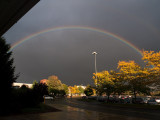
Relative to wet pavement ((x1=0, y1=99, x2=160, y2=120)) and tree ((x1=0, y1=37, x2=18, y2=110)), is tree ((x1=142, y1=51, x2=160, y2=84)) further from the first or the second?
tree ((x1=0, y1=37, x2=18, y2=110))

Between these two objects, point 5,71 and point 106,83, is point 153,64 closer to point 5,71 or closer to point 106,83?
point 106,83

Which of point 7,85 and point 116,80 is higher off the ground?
point 116,80

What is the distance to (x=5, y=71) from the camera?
16422mm

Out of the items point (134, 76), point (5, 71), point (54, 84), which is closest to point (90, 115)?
point (5, 71)

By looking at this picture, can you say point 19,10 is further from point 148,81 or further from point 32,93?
point 148,81

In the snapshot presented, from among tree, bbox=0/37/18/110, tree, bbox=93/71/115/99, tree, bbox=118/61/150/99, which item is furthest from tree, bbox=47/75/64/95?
tree, bbox=0/37/18/110

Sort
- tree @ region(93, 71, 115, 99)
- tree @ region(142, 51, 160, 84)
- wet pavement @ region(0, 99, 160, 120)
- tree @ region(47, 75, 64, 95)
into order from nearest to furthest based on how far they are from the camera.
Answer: wet pavement @ region(0, 99, 160, 120) < tree @ region(142, 51, 160, 84) < tree @ region(93, 71, 115, 99) < tree @ region(47, 75, 64, 95)

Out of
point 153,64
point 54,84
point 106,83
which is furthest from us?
point 54,84

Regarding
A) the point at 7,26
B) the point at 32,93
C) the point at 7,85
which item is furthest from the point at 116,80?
the point at 7,26

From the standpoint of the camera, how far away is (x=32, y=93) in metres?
20.3

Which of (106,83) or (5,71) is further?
(106,83)

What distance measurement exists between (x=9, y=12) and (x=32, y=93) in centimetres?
1709

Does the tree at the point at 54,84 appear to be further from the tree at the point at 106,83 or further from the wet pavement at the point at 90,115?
the wet pavement at the point at 90,115

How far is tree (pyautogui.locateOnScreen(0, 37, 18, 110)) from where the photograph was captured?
625 inches
